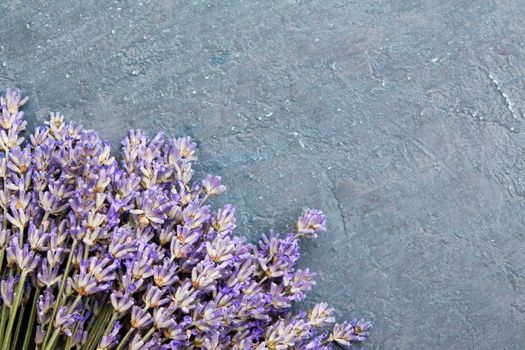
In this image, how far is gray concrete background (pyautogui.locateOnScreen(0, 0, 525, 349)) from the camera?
1909mm

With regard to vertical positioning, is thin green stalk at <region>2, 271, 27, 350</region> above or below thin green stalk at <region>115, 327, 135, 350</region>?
above

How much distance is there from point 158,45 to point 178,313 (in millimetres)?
722

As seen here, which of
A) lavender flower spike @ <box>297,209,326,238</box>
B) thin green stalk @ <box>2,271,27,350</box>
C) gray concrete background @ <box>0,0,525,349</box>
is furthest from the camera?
gray concrete background @ <box>0,0,525,349</box>

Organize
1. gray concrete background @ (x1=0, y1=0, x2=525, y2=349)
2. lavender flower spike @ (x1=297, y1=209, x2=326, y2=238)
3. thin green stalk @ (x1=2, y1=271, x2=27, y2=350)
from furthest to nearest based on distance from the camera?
1. gray concrete background @ (x1=0, y1=0, x2=525, y2=349)
2. lavender flower spike @ (x1=297, y1=209, x2=326, y2=238)
3. thin green stalk @ (x1=2, y1=271, x2=27, y2=350)

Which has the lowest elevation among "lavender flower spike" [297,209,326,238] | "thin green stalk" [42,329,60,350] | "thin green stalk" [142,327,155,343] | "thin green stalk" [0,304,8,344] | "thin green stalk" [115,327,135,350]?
"lavender flower spike" [297,209,326,238]

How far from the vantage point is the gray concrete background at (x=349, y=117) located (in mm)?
1909

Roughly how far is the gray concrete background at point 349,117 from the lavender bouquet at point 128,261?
0.54 ft

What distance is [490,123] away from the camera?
2.01 m

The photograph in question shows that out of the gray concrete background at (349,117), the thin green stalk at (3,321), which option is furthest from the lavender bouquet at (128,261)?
the gray concrete background at (349,117)

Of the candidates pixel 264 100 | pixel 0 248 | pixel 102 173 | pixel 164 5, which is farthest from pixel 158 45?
pixel 0 248

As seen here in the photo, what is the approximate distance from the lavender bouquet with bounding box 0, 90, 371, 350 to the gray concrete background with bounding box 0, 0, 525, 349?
165 millimetres

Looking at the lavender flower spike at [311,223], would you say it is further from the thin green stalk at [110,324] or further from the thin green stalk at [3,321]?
the thin green stalk at [3,321]

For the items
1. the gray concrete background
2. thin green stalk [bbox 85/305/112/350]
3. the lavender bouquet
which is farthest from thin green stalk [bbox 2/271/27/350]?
the gray concrete background

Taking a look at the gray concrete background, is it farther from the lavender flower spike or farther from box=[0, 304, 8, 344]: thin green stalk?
box=[0, 304, 8, 344]: thin green stalk
